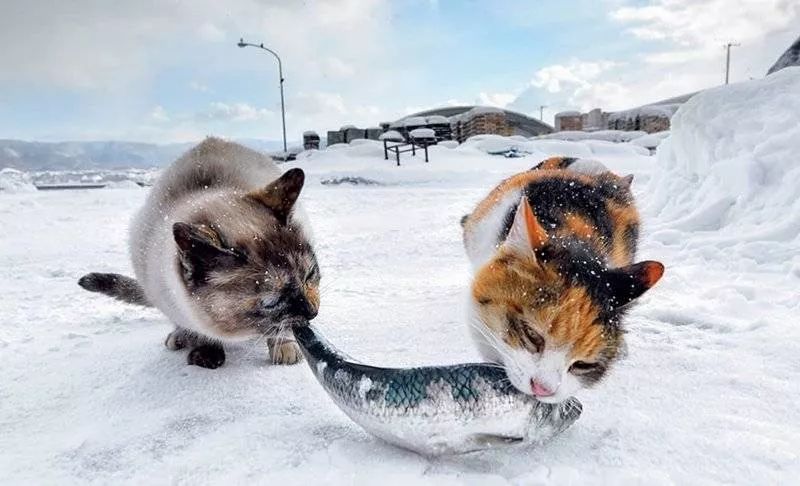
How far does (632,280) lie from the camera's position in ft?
7.11

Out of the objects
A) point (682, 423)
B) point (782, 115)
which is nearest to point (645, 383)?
point (682, 423)

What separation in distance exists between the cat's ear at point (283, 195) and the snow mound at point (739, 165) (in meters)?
4.20

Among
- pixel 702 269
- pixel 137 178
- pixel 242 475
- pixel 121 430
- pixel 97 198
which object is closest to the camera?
pixel 242 475

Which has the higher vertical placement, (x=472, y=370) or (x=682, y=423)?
(x=472, y=370)

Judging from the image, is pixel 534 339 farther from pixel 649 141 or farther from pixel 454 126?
pixel 454 126

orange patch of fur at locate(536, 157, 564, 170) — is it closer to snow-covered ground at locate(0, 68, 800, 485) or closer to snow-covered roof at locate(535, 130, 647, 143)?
snow-covered ground at locate(0, 68, 800, 485)

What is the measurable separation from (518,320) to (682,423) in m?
0.77

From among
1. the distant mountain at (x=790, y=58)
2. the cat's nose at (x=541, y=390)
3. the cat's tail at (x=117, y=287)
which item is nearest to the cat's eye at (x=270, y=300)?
the cat's nose at (x=541, y=390)

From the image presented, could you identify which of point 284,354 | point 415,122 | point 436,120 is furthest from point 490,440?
point 436,120

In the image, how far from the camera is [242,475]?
1.92 metres

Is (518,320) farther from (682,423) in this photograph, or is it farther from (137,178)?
(137,178)

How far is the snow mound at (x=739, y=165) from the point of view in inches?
208

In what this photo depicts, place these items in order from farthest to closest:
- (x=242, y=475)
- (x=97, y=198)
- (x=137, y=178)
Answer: (x=137, y=178) < (x=97, y=198) < (x=242, y=475)

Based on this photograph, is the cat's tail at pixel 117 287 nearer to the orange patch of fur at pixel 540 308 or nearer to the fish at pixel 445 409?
the fish at pixel 445 409
